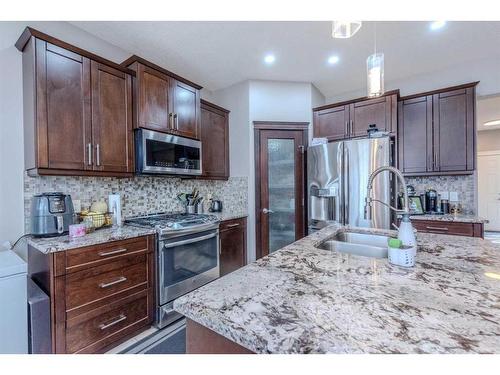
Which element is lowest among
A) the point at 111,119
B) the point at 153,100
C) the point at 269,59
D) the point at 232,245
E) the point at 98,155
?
the point at 232,245

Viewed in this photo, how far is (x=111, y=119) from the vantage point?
213 centimetres

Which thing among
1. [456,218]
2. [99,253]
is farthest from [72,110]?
[456,218]

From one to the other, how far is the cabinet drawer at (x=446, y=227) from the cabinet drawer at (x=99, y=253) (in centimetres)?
297

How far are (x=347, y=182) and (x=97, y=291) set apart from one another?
2.68 m

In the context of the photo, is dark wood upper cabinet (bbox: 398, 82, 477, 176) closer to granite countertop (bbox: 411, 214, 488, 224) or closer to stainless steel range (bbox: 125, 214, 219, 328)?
granite countertop (bbox: 411, 214, 488, 224)

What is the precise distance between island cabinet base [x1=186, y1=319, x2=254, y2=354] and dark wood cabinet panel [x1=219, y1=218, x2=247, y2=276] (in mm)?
2101

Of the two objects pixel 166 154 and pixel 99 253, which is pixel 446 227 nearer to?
pixel 166 154

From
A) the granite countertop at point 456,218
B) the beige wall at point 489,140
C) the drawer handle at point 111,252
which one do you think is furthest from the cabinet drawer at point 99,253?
the beige wall at point 489,140

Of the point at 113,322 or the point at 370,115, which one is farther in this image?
the point at 370,115

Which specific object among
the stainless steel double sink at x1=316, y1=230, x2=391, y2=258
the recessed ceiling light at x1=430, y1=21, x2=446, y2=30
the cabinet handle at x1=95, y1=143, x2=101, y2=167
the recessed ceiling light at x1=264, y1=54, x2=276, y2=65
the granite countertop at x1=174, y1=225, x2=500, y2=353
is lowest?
the stainless steel double sink at x1=316, y1=230, x2=391, y2=258

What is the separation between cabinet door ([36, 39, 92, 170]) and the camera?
172 cm

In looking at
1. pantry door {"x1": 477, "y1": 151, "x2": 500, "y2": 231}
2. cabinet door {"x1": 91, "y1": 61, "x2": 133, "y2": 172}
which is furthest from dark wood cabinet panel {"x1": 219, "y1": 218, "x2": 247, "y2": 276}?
pantry door {"x1": 477, "y1": 151, "x2": 500, "y2": 231}
